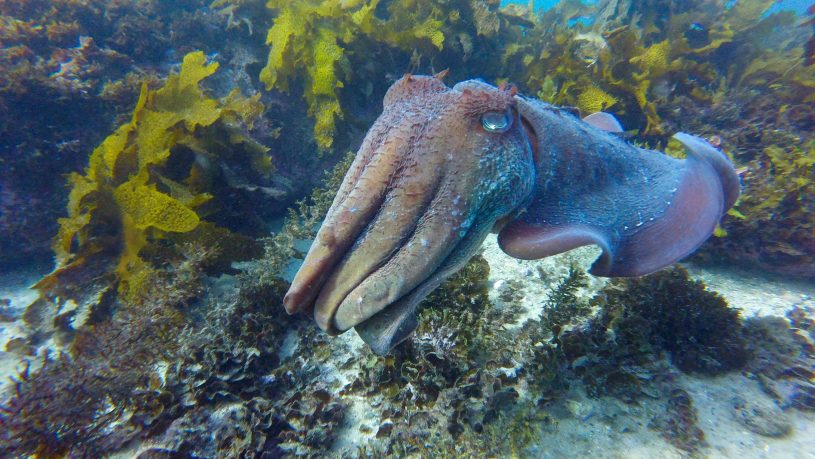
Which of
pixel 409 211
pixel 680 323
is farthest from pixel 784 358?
pixel 409 211

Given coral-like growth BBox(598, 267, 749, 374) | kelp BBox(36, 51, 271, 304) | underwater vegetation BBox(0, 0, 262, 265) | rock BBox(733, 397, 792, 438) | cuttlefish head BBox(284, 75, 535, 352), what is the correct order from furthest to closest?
underwater vegetation BBox(0, 0, 262, 265)
kelp BBox(36, 51, 271, 304)
coral-like growth BBox(598, 267, 749, 374)
rock BBox(733, 397, 792, 438)
cuttlefish head BBox(284, 75, 535, 352)

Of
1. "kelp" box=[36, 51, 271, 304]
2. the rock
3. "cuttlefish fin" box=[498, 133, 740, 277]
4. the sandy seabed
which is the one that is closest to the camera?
"cuttlefish fin" box=[498, 133, 740, 277]

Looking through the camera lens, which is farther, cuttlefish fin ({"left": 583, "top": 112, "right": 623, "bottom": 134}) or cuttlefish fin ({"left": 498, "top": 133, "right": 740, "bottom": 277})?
cuttlefish fin ({"left": 583, "top": 112, "right": 623, "bottom": 134})

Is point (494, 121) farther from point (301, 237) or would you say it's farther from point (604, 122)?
point (301, 237)

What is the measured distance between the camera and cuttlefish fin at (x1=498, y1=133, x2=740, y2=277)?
2596 millimetres

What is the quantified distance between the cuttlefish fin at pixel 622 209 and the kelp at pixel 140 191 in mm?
4151

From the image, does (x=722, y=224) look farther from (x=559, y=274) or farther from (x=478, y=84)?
(x=478, y=84)

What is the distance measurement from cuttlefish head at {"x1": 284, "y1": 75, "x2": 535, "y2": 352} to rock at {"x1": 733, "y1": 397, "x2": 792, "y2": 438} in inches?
113

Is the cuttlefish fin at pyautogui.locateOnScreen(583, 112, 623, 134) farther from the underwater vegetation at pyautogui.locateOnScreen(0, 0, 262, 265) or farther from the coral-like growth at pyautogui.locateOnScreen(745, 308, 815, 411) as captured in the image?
the underwater vegetation at pyautogui.locateOnScreen(0, 0, 262, 265)

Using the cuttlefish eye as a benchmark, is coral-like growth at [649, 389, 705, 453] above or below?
below

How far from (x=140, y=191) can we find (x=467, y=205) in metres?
4.67

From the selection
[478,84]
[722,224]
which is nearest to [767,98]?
[722,224]

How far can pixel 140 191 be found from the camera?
4.69m

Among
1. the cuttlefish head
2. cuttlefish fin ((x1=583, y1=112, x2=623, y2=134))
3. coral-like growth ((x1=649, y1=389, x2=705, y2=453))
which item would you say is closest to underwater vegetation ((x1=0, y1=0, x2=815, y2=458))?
coral-like growth ((x1=649, y1=389, x2=705, y2=453))
